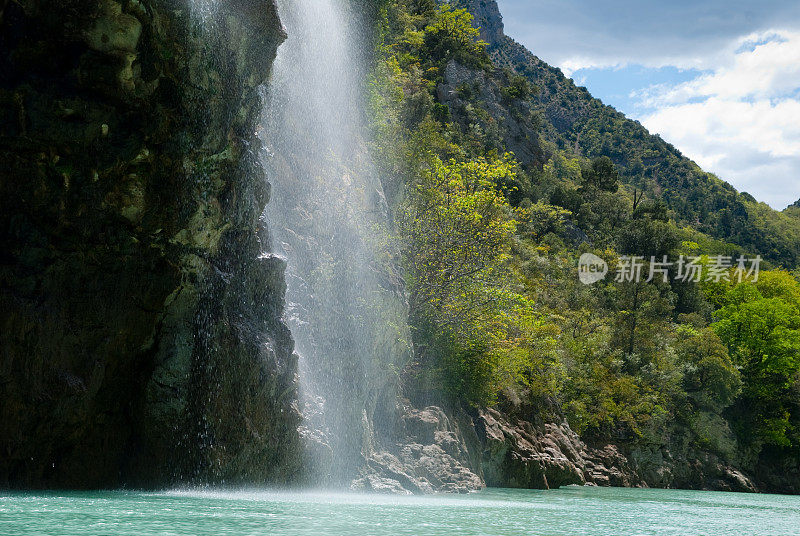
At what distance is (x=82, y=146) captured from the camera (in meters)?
13.7

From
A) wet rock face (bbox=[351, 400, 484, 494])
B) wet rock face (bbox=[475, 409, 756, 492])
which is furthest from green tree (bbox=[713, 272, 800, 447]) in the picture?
wet rock face (bbox=[351, 400, 484, 494])

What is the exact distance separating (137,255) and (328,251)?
7.91 m

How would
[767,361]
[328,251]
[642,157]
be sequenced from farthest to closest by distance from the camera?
Answer: 1. [642,157]
2. [767,361]
3. [328,251]

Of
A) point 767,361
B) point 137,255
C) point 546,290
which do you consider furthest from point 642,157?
point 137,255

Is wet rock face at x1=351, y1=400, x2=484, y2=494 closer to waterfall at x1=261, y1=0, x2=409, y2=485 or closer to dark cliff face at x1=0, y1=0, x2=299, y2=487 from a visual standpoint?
waterfall at x1=261, y1=0, x2=409, y2=485

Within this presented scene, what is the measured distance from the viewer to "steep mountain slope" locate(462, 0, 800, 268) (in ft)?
403

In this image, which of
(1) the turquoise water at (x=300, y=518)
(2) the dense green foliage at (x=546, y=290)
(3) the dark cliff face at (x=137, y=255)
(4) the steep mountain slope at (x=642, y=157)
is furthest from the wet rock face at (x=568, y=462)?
(4) the steep mountain slope at (x=642, y=157)

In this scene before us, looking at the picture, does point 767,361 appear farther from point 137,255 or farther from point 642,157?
point 642,157

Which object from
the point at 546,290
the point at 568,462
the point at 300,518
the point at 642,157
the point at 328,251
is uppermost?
the point at 642,157

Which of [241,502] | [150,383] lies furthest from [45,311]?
[241,502]

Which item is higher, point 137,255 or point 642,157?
point 642,157

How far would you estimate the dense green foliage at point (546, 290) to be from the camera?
1095 inches

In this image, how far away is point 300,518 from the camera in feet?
35.4

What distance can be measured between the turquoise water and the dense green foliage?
39.8 ft
